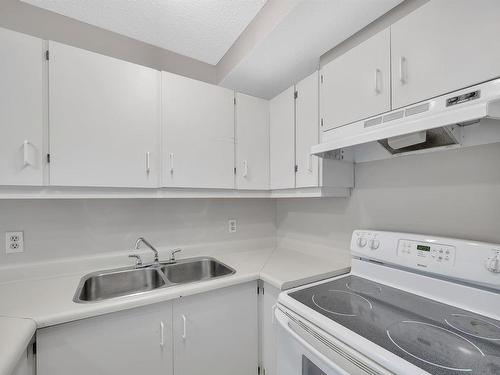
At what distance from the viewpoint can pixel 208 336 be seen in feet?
4.33

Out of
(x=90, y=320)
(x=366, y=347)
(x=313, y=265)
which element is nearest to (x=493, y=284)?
(x=366, y=347)

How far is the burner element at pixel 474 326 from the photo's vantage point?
79cm

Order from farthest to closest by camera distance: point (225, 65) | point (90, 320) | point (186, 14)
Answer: point (225, 65)
point (186, 14)
point (90, 320)

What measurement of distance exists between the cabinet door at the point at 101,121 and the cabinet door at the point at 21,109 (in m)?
0.05

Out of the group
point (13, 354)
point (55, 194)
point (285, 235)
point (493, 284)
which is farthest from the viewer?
point (285, 235)

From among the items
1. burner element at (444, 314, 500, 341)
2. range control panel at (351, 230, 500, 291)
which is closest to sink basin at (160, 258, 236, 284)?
range control panel at (351, 230, 500, 291)

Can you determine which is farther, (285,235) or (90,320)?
(285,235)

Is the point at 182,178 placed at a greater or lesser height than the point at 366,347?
greater

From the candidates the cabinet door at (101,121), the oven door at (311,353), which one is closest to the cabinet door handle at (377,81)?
the oven door at (311,353)

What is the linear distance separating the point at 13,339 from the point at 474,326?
1.65m

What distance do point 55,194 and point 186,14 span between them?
1314mm

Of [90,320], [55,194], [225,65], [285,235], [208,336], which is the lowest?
[208,336]

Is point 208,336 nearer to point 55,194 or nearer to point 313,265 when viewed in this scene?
point 313,265

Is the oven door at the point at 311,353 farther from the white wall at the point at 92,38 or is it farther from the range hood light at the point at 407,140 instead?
the white wall at the point at 92,38
